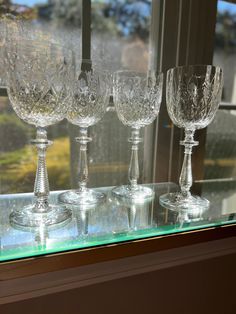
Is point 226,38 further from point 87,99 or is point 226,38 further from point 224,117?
point 87,99

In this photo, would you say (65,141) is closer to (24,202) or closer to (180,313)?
(24,202)

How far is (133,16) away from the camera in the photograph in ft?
2.63

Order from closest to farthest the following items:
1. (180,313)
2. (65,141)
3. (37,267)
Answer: (37,267)
(180,313)
(65,141)

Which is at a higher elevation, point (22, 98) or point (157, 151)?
point (22, 98)

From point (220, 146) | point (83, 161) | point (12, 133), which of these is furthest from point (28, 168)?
point (220, 146)

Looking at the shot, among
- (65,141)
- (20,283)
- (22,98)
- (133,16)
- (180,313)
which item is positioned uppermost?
(133,16)

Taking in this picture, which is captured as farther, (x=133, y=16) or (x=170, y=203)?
(x=133, y=16)

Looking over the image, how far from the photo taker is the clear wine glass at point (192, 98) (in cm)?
55

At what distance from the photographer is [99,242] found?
0.42 meters

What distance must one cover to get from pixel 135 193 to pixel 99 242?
0.24 meters

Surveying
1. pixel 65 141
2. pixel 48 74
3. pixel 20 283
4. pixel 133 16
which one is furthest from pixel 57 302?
pixel 133 16

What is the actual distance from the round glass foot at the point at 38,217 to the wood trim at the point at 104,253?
8 centimetres

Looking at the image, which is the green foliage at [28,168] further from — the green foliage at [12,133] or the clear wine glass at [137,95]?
the clear wine glass at [137,95]

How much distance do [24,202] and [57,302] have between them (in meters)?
0.22
